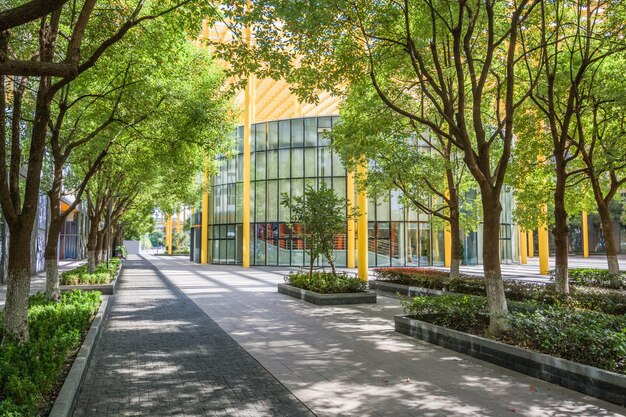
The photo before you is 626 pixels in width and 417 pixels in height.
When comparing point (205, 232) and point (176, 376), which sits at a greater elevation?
point (205, 232)

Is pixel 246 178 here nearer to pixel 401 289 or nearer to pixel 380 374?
pixel 401 289

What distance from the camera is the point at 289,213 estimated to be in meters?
33.9

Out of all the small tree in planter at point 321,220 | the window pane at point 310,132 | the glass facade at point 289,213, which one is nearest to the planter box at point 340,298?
the small tree in planter at point 321,220

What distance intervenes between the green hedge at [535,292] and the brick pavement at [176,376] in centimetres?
725

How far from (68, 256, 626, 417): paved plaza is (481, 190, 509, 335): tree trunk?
1104 millimetres

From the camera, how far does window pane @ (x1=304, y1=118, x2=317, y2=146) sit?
34.2 metres

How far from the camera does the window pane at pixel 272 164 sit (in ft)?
115

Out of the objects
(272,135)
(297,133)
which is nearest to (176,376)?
(297,133)

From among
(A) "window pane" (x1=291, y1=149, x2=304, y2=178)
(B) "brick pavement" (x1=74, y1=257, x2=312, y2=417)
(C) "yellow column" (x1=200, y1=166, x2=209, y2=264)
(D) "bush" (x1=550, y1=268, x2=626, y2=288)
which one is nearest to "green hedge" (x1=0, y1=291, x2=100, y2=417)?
(B) "brick pavement" (x1=74, y1=257, x2=312, y2=417)

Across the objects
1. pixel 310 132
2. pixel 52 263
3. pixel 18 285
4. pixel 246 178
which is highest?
pixel 310 132

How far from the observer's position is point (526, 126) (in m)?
15.7

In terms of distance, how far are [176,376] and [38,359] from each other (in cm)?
181

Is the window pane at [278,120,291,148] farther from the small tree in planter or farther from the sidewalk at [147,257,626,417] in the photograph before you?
the sidewalk at [147,257,626,417]

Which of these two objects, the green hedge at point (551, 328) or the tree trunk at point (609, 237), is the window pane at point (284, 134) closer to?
the tree trunk at point (609, 237)
